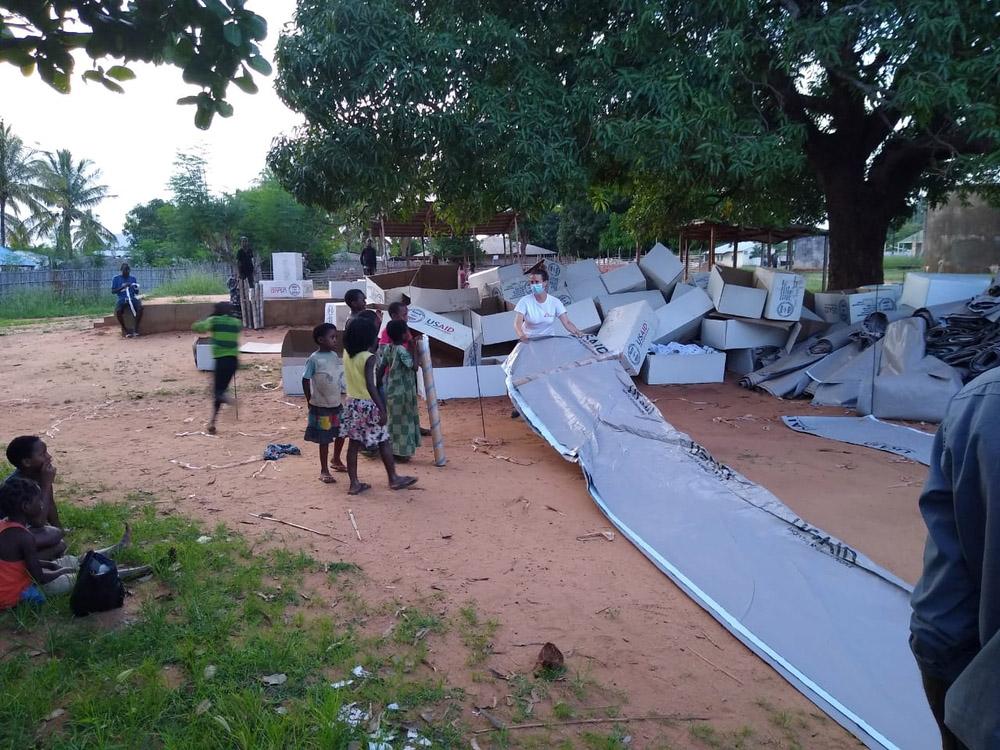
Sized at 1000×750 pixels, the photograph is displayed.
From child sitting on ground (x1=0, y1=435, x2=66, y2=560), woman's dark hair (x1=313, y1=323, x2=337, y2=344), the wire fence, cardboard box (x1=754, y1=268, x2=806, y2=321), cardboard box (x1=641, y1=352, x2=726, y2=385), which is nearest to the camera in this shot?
child sitting on ground (x1=0, y1=435, x2=66, y2=560)

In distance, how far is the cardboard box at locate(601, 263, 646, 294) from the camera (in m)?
11.0

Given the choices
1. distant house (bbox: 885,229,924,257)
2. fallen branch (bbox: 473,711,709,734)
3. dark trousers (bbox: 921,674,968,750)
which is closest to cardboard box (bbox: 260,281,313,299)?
fallen branch (bbox: 473,711,709,734)

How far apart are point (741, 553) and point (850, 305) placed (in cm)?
733

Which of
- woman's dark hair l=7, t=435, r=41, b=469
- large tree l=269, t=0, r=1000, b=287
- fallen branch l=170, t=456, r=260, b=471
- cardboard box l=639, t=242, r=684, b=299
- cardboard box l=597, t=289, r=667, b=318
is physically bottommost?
fallen branch l=170, t=456, r=260, b=471

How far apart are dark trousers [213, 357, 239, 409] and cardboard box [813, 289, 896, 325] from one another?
320 inches

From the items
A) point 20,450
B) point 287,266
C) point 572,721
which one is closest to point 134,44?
point 20,450

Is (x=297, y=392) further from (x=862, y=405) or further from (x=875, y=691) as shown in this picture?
(x=875, y=691)

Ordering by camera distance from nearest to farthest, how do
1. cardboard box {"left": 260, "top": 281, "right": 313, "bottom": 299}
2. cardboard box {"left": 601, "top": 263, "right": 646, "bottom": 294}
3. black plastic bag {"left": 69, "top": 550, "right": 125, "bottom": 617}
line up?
black plastic bag {"left": 69, "top": 550, "right": 125, "bottom": 617} < cardboard box {"left": 601, "top": 263, "right": 646, "bottom": 294} < cardboard box {"left": 260, "top": 281, "right": 313, "bottom": 299}

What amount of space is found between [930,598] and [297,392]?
886cm

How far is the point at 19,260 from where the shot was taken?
31.1 meters

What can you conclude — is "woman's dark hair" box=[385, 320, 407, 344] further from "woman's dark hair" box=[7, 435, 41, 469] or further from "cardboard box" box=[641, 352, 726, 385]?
"cardboard box" box=[641, 352, 726, 385]

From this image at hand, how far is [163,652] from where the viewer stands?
330 cm

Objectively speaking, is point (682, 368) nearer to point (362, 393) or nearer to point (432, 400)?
point (432, 400)

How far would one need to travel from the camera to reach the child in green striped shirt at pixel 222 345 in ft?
24.7
